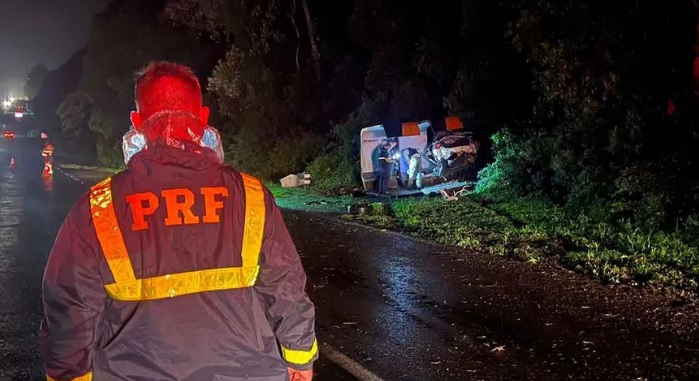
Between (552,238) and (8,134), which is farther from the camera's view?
(8,134)

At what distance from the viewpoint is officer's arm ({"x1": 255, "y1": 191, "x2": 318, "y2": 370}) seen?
2383mm

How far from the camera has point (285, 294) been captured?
2404 millimetres

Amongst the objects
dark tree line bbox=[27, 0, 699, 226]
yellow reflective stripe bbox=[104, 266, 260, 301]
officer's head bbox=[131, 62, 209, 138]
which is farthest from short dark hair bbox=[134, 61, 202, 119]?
dark tree line bbox=[27, 0, 699, 226]

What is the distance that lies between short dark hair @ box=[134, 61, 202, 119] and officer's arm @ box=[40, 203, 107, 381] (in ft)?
1.39

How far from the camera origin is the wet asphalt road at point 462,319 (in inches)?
224

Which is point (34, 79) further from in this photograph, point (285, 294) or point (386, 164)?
point (285, 294)

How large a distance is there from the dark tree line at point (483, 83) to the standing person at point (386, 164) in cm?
166

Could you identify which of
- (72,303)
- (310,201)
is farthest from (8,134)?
(72,303)

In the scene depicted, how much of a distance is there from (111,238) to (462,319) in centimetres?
526

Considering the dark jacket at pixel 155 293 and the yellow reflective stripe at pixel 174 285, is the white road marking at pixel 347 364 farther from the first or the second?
the yellow reflective stripe at pixel 174 285

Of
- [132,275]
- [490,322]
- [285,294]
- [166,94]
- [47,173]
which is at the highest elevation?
[166,94]

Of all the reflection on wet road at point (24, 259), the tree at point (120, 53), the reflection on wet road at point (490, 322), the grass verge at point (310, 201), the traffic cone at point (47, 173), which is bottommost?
the reflection on wet road at point (490, 322)

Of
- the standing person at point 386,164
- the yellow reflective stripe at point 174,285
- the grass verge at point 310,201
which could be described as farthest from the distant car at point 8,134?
the yellow reflective stripe at point 174,285

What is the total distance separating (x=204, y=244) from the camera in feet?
7.38
